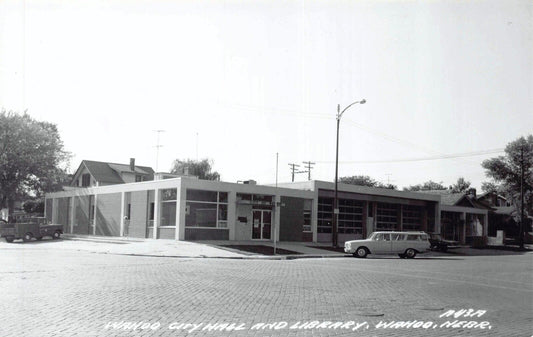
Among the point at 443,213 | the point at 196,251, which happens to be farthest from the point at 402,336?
the point at 443,213

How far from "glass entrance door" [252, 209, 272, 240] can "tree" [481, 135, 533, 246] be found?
45.7 m

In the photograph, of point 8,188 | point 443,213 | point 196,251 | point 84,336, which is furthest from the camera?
point 443,213

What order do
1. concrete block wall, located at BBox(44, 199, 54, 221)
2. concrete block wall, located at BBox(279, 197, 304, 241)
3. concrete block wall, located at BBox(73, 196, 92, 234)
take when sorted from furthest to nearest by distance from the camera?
concrete block wall, located at BBox(44, 199, 54, 221)
concrete block wall, located at BBox(73, 196, 92, 234)
concrete block wall, located at BBox(279, 197, 304, 241)

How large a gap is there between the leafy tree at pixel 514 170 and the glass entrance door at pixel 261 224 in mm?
45749

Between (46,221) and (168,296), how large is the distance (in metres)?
31.9

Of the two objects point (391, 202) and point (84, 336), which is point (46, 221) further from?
point (84, 336)

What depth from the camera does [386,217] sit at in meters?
48.0

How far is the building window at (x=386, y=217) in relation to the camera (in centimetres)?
4738

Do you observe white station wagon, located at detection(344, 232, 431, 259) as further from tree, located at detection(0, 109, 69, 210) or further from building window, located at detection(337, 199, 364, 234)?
tree, located at detection(0, 109, 69, 210)

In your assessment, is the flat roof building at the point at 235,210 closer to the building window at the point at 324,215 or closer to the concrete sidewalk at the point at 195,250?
the building window at the point at 324,215

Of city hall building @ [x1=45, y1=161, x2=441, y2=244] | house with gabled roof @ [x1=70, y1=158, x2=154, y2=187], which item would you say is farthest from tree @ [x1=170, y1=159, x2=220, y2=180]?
city hall building @ [x1=45, y1=161, x2=441, y2=244]

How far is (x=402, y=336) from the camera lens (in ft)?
27.2

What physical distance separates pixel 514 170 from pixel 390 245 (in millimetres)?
50407

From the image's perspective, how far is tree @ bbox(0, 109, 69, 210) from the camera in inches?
1966
